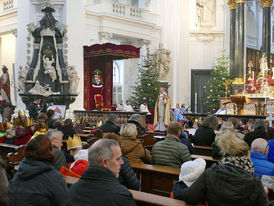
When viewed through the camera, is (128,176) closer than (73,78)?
Yes

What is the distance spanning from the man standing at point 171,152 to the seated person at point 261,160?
3.04ft

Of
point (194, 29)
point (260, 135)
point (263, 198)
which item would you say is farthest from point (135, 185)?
point (194, 29)

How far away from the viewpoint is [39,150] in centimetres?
321

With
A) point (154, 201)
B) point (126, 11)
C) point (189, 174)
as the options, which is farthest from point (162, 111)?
point (126, 11)

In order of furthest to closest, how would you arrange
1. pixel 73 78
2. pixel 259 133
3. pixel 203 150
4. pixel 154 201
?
1. pixel 73 78
2. pixel 203 150
3. pixel 259 133
4. pixel 154 201

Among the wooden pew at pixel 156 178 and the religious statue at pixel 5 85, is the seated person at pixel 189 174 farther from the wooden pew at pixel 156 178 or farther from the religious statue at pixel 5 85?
the religious statue at pixel 5 85

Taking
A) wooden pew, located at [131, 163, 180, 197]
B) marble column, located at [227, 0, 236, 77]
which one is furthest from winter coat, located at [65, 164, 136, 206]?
marble column, located at [227, 0, 236, 77]

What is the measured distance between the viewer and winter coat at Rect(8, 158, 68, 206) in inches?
120

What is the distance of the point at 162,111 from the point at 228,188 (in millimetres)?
9957

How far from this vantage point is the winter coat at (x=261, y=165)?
4.46 m

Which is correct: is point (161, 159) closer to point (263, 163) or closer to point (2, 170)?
point (263, 163)

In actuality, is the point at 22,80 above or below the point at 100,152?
above

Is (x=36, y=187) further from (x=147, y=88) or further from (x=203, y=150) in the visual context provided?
(x=147, y=88)

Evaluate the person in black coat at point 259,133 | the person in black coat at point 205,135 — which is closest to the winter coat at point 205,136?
the person in black coat at point 205,135
